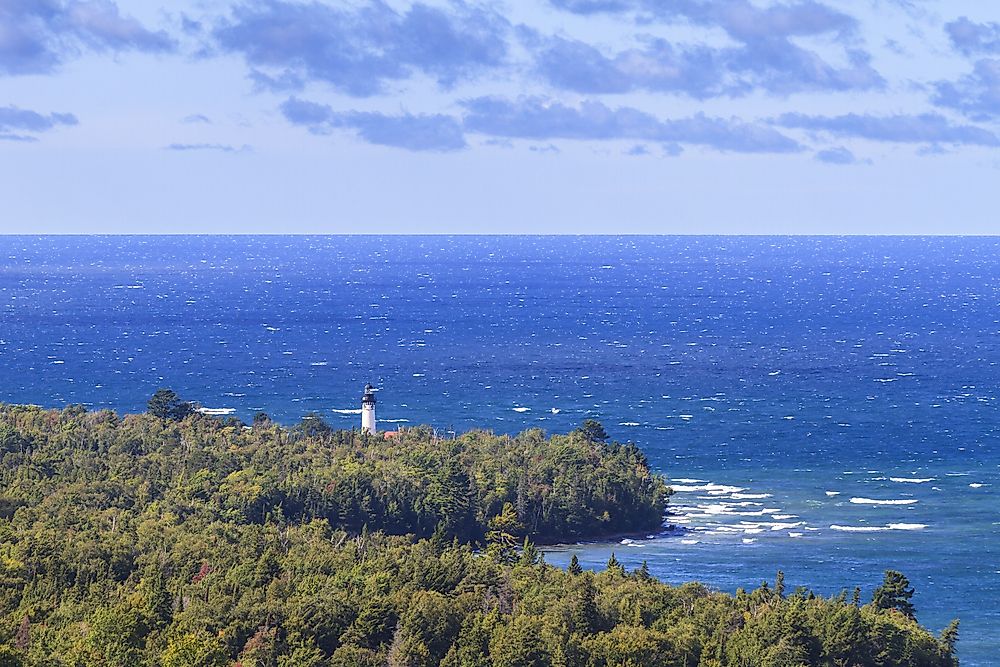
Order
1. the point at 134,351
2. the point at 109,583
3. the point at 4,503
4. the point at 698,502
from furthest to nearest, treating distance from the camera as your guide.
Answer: the point at 134,351 → the point at 698,502 → the point at 4,503 → the point at 109,583

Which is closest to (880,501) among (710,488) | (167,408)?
(710,488)

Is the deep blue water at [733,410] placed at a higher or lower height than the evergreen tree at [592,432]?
lower

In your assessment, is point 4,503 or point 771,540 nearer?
point 4,503

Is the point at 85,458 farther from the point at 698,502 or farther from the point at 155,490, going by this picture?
the point at 698,502

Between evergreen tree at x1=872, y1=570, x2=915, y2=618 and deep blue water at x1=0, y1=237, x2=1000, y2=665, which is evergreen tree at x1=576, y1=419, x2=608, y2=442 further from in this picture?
evergreen tree at x1=872, y1=570, x2=915, y2=618

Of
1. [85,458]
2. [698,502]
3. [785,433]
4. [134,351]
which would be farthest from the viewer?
[134,351]

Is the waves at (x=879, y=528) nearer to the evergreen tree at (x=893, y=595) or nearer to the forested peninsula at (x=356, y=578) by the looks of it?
the forested peninsula at (x=356, y=578)

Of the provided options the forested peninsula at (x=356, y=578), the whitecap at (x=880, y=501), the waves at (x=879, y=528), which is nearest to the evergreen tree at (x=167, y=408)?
the forested peninsula at (x=356, y=578)

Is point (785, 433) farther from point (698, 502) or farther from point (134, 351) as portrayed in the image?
point (134, 351)

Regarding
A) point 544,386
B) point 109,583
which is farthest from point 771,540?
point 544,386
